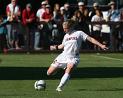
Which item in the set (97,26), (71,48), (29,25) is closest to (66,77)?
(71,48)

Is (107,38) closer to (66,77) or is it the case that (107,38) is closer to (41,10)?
(41,10)

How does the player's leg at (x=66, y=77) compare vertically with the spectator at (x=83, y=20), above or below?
above

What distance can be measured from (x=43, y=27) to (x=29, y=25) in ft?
2.32

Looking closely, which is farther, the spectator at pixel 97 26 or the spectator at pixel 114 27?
the spectator at pixel 114 27

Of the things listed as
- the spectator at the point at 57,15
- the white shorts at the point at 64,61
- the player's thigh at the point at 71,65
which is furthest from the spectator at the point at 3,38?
the player's thigh at the point at 71,65

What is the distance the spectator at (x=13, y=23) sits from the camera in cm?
3029

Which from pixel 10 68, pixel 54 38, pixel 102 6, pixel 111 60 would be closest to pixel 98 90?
pixel 10 68

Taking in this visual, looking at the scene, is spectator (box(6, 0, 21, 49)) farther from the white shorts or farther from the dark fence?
the white shorts

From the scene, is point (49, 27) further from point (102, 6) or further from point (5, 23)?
point (102, 6)

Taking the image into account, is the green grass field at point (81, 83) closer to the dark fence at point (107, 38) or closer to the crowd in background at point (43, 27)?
the crowd in background at point (43, 27)

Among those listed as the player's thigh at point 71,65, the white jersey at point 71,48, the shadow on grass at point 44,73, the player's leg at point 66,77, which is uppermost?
the white jersey at point 71,48

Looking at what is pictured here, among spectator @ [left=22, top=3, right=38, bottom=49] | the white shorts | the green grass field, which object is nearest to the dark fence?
spectator @ [left=22, top=3, right=38, bottom=49]

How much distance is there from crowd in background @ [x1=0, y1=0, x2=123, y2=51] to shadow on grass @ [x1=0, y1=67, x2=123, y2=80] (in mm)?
8423

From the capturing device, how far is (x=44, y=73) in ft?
66.3
